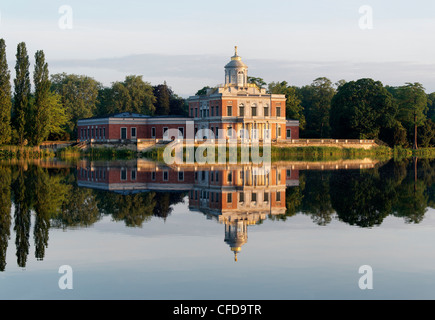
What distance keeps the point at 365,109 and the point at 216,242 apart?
6315cm

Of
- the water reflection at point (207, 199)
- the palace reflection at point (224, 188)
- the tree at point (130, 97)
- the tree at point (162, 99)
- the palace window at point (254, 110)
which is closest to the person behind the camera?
the water reflection at point (207, 199)

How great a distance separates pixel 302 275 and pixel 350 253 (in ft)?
7.50

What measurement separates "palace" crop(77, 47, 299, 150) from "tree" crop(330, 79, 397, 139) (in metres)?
6.28

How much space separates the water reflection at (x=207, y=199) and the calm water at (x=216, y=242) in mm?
65

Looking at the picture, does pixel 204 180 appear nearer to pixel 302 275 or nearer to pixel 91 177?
pixel 91 177

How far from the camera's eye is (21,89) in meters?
56.7

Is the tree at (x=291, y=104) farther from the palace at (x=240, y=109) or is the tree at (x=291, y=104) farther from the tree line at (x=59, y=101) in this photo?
the tree line at (x=59, y=101)

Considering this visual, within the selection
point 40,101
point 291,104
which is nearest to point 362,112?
point 291,104

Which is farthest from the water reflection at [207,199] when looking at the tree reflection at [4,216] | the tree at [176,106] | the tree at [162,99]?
the tree at [176,106]

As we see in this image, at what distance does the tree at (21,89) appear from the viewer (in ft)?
185

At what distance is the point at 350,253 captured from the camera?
13305 millimetres

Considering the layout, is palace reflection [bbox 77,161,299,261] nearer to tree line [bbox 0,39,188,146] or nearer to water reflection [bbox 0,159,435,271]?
water reflection [bbox 0,159,435,271]

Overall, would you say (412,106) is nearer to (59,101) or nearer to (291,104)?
(291,104)

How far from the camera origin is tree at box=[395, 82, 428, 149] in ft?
268
